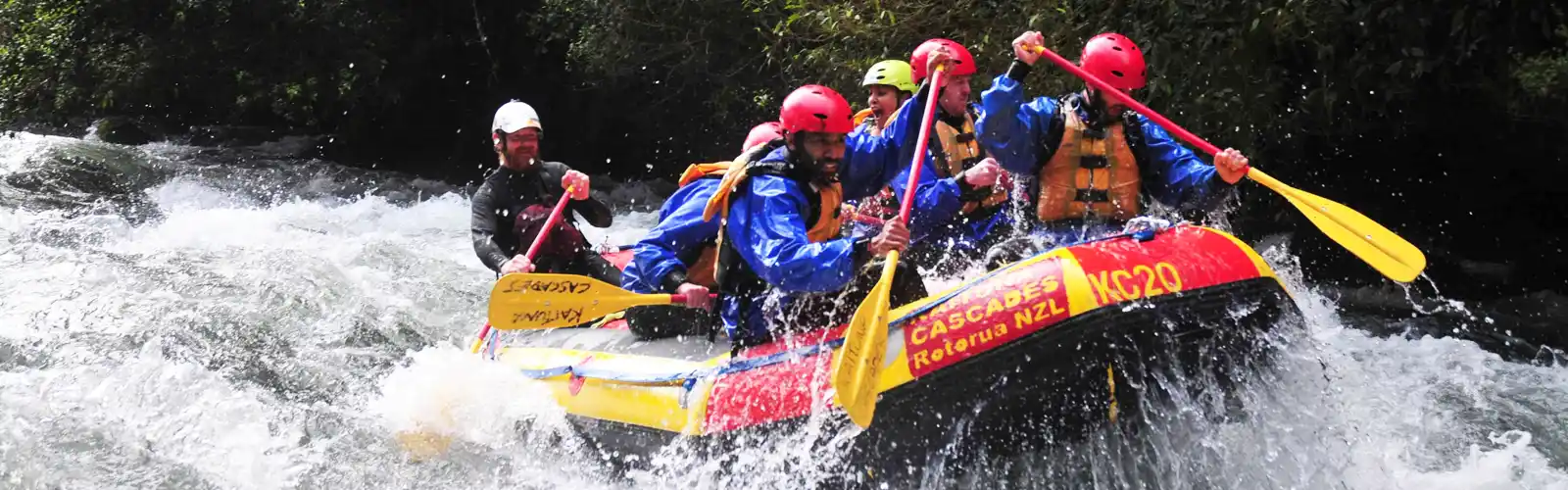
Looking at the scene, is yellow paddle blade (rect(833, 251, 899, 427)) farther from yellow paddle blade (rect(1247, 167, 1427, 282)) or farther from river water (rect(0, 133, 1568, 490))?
yellow paddle blade (rect(1247, 167, 1427, 282))

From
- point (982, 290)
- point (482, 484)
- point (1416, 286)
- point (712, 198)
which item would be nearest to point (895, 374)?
point (982, 290)

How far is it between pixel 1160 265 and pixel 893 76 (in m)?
2.26

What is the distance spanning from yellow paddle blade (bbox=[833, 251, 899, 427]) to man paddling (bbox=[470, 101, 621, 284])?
102 inches

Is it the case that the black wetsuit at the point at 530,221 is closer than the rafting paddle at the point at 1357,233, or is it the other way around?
the rafting paddle at the point at 1357,233

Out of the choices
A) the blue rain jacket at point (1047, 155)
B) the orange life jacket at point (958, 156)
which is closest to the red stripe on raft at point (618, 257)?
the orange life jacket at point (958, 156)

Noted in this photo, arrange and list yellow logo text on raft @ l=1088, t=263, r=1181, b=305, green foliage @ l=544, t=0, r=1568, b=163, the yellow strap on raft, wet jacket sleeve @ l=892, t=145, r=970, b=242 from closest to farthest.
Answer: yellow logo text on raft @ l=1088, t=263, r=1181, b=305 < wet jacket sleeve @ l=892, t=145, r=970, b=242 < the yellow strap on raft < green foliage @ l=544, t=0, r=1568, b=163

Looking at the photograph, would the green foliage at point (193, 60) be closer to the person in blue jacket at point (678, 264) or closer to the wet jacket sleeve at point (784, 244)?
the person in blue jacket at point (678, 264)

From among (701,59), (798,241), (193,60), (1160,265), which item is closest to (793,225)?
(798,241)

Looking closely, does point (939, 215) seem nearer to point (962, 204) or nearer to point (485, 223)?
point (962, 204)

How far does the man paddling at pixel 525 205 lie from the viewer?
611 centimetres

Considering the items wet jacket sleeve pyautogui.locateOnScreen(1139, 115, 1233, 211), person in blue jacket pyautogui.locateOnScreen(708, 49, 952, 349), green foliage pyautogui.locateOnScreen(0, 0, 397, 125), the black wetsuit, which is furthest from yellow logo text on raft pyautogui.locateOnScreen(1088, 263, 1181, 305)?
green foliage pyautogui.locateOnScreen(0, 0, 397, 125)

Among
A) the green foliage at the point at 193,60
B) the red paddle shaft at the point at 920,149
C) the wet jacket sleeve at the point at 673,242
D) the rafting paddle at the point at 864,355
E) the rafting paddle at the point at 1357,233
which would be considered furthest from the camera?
the green foliage at the point at 193,60

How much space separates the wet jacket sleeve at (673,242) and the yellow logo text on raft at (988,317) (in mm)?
1201

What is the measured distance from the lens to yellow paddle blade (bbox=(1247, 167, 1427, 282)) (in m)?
4.10
